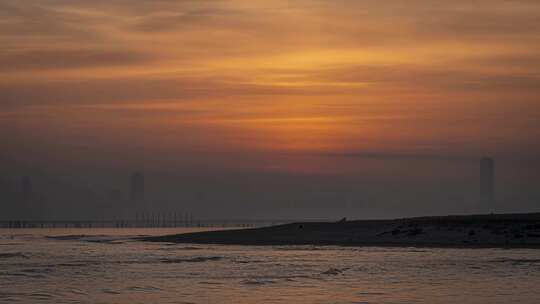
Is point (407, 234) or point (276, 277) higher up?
point (407, 234)

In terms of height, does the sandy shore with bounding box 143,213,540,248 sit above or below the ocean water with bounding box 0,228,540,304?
above

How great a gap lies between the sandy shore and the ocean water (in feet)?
41.9

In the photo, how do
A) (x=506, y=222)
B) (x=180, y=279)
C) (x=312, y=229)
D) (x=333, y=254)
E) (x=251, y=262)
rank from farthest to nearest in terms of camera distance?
1. (x=312, y=229)
2. (x=506, y=222)
3. (x=333, y=254)
4. (x=251, y=262)
5. (x=180, y=279)

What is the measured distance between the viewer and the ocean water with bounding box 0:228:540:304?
3369 cm

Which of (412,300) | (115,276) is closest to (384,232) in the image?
(115,276)

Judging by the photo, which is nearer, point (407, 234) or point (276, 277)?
point (276, 277)

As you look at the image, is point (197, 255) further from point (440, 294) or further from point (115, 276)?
point (440, 294)

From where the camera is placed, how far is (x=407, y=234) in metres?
78.6

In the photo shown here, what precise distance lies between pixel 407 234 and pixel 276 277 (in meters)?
38.8

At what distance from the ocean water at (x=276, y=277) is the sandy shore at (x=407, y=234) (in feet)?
41.9

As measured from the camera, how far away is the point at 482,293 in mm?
34688

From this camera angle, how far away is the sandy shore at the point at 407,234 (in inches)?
2899

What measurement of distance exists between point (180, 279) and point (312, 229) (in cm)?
5310

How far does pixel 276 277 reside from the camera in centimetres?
4175
